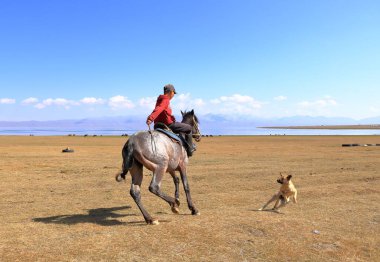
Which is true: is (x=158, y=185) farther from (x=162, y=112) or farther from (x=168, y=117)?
(x=162, y=112)

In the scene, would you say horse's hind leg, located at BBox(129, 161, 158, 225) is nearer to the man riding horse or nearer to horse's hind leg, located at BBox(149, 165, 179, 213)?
horse's hind leg, located at BBox(149, 165, 179, 213)

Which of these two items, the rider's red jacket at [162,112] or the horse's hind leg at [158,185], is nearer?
the horse's hind leg at [158,185]

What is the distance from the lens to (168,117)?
9.88 meters

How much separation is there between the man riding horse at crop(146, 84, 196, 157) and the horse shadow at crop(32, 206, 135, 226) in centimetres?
290

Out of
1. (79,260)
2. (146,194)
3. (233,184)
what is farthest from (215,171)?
(79,260)

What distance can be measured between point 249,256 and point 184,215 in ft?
10.4

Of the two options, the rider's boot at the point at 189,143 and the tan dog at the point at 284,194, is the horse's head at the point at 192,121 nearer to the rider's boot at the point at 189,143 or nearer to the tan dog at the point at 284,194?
the rider's boot at the point at 189,143

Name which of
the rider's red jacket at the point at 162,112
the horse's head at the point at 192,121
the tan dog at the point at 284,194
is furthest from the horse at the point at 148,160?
the tan dog at the point at 284,194

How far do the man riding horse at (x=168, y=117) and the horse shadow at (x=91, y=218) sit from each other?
9.53 feet

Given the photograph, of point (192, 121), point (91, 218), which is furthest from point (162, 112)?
point (91, 218)

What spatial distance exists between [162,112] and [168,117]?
0.22 m

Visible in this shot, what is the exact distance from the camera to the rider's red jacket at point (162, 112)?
937 cm

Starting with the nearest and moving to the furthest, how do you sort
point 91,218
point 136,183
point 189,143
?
1. point 136,183
2. point 91,218
3. point 189,143

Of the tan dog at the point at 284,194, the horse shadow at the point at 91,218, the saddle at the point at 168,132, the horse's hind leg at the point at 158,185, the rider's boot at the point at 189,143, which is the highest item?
the saddle at the point at 168,132
